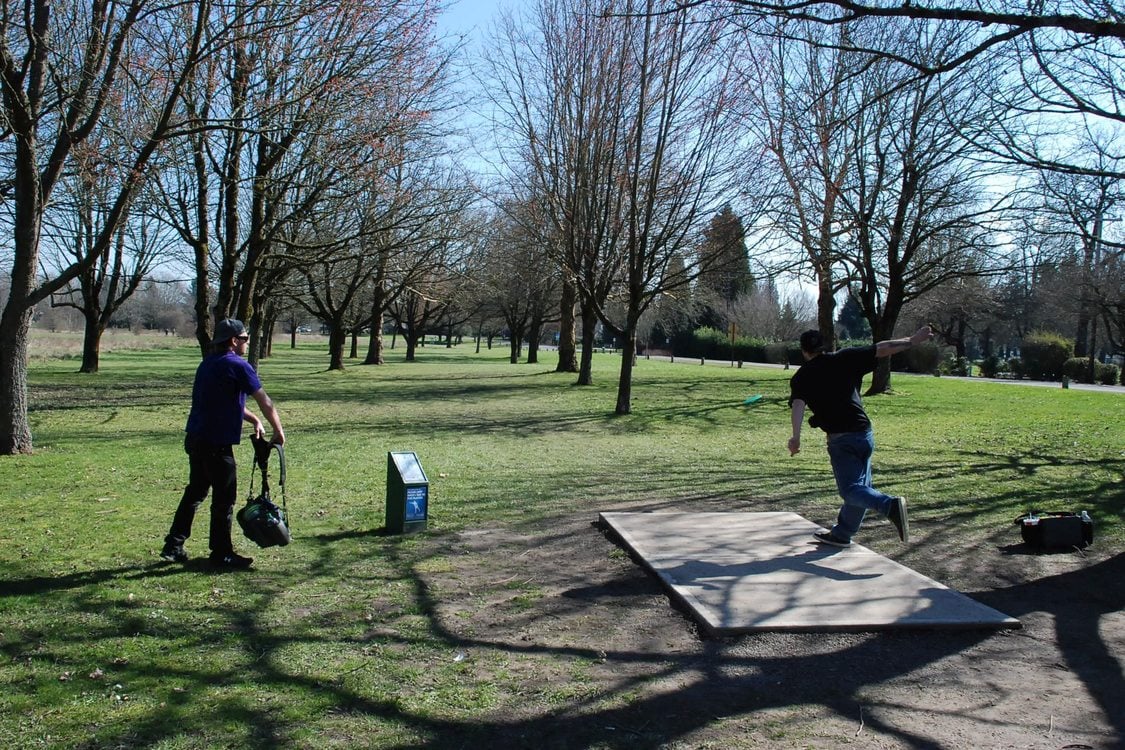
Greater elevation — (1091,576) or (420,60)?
(420,60)

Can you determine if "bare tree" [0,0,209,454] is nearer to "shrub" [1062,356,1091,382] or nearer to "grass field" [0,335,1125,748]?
"grass field" [0,335,1125,748]

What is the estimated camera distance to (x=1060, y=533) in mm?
6902

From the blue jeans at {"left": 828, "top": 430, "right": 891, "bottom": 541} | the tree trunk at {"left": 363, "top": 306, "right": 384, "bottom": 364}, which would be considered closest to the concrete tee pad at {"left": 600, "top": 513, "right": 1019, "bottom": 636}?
the blue jeans at {"left": 828, "top": 430, "right": 891, "bottom": 541}

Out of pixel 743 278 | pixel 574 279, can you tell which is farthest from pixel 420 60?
pixel 743 278

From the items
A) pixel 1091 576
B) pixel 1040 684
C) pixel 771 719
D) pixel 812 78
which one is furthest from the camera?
pixel 812 78

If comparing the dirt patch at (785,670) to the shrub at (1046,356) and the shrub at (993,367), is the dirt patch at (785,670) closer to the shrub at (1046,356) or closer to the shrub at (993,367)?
the shrub at (1046,356)

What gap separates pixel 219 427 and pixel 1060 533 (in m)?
6.76

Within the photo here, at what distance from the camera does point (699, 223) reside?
20.6 m

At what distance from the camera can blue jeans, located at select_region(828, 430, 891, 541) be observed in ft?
21.3

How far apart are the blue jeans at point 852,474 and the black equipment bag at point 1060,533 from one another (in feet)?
5.10

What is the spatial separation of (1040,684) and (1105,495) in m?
6.44

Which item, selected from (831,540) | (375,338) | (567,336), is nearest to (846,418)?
(831,540)

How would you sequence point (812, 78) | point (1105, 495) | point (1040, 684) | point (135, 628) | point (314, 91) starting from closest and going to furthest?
point (1040, 684)
point (135, 628)
point (1105, 495)
point (314, 91)
point (812, 78)

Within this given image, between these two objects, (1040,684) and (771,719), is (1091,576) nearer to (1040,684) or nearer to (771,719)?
(1040,684)
